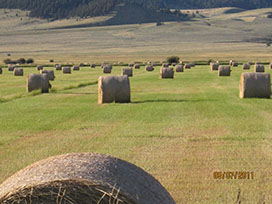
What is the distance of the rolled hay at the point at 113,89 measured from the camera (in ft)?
78.7

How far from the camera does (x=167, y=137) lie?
15.4 m

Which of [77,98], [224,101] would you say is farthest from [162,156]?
[77,98]

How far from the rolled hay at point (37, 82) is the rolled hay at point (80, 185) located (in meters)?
25.1

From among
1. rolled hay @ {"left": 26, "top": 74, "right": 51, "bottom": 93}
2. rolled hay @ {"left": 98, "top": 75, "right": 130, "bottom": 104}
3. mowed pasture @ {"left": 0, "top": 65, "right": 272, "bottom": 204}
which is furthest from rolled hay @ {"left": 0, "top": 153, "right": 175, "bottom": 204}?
rolled hay @ {"left": 26, "top": 74, "right": 51, "bottom": 93}

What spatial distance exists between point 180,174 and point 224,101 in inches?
576

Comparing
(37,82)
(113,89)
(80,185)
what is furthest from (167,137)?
(37,82)

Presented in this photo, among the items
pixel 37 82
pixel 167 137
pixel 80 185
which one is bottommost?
pixel 37 82
